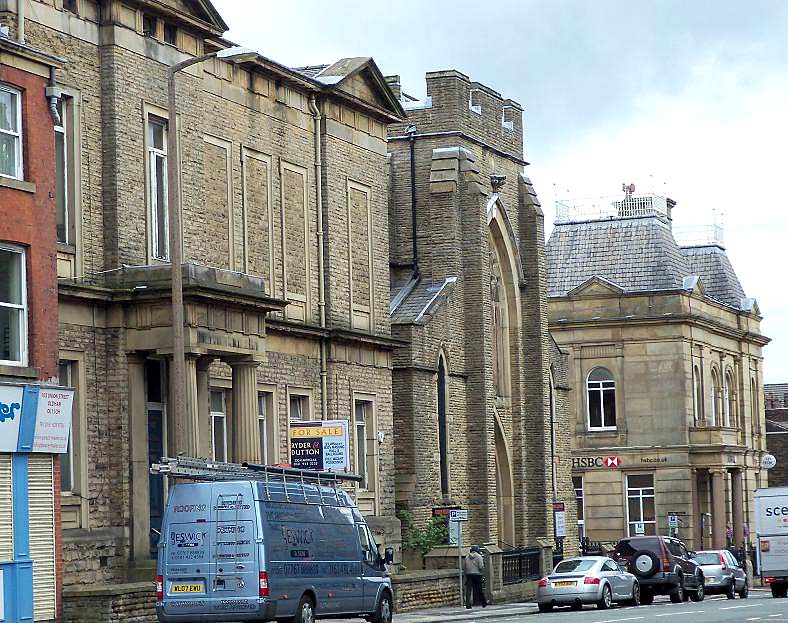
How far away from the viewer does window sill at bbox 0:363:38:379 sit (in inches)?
1078

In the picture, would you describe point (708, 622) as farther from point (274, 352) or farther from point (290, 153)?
point (290, 153)

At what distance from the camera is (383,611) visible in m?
30.6

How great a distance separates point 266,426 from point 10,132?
37.3ft

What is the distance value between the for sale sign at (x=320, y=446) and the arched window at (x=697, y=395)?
1550 inches

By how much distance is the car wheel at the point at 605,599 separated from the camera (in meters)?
40.5

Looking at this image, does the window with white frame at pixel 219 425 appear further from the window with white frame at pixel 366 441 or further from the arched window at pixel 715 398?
the arched window at pixel 715 398

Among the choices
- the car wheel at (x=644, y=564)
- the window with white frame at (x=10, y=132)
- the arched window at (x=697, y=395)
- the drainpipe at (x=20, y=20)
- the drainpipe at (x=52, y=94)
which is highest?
the drainpipe at (x=20, y=20)

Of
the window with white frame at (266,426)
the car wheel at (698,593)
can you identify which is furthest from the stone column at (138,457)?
the car wheel at (698,593)

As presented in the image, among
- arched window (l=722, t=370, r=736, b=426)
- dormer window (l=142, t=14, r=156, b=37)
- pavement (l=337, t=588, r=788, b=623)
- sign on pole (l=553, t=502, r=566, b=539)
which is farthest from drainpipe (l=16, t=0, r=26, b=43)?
arched window (l=722, t=370, r=736, b=426)

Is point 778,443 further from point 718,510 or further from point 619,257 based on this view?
point 619,257

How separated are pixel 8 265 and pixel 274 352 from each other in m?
10.5

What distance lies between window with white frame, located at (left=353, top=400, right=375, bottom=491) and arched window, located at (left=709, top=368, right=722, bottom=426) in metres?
35.3

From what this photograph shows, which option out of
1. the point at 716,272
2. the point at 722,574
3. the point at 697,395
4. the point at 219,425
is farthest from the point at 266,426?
the point at 716,272

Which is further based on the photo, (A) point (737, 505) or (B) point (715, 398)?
(B) point (715, 398)
